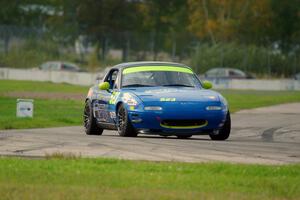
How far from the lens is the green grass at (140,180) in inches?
397

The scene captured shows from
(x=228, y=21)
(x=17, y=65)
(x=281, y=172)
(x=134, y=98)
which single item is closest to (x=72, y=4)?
(x=228, y=21)

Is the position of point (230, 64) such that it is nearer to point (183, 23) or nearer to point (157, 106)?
point (183, 23)

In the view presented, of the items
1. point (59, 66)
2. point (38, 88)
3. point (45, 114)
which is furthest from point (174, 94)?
point (59, 66)

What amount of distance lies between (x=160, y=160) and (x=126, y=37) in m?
51.1

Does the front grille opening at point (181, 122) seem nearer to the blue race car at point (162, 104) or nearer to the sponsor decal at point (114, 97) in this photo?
the blue race car at point (162, 104)

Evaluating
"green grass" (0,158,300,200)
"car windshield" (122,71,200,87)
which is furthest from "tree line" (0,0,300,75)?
"green grass" (0,158,300,200)

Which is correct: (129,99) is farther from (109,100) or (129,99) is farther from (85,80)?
(85,80)

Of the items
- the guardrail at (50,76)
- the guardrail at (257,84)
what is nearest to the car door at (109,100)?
the guardrail at (257,84)

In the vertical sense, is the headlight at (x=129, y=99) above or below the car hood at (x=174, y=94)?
below

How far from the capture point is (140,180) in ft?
36.3

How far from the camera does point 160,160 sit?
44.0 ft

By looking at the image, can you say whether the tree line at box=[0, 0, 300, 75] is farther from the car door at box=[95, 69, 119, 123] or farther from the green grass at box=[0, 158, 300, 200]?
the green grass at box=[0, 158, 300, 200]

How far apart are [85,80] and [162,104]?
148 ft

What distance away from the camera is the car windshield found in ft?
62.2
